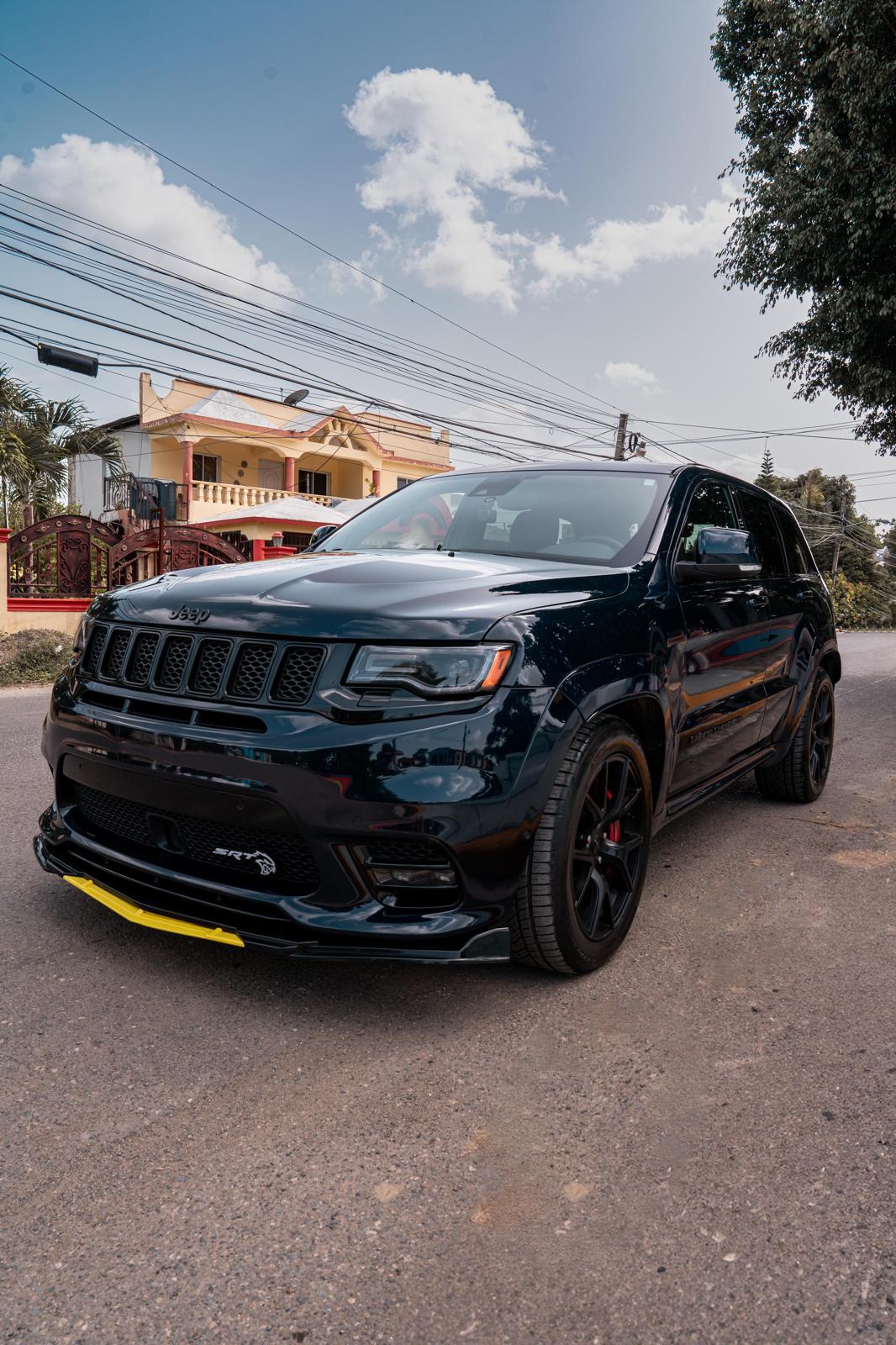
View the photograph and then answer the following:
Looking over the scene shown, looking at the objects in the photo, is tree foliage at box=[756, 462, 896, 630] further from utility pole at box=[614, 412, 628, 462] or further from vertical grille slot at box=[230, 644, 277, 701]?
vertical grille slot at box=[230, 644, 277, 701]

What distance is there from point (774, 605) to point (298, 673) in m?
2.91

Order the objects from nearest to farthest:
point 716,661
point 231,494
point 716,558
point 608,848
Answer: point 608,848
point 716,558
point 716,661
point 231,494

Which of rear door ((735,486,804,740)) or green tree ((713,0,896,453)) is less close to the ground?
green tree ((713,0,896,453))

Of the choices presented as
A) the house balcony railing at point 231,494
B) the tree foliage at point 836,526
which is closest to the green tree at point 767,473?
the tree foliage at point 836,526

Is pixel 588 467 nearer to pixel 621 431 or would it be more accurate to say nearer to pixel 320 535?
pixel 320 535

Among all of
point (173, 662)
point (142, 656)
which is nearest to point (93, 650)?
point (142, 656)

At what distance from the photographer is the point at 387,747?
8.05 feet

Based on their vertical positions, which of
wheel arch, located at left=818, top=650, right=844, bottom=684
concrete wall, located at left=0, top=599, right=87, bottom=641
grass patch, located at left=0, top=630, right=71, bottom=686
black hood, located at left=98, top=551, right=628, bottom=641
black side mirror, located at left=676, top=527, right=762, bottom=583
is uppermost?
black side mirror, located at left=676, top=527, right=762, bottom=583

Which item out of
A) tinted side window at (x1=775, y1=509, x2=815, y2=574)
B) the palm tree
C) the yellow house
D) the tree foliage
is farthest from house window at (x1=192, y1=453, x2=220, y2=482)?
the tree foliage

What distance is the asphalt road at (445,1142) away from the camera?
169 centimetres

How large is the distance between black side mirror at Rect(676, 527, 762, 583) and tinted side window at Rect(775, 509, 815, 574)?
5.21 ft

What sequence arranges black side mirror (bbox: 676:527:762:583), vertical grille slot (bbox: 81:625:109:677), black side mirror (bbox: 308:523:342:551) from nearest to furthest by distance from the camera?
vertical grille slot (bbox: 81:625:109:677), black side mirror (bbox: 676:527:762:583), black side mirror (bbox: 308:523:342:551)

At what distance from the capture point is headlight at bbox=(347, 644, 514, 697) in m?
2.52

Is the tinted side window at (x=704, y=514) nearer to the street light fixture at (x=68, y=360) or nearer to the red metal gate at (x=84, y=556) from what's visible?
the red metal gate at (x=84, y=556)
